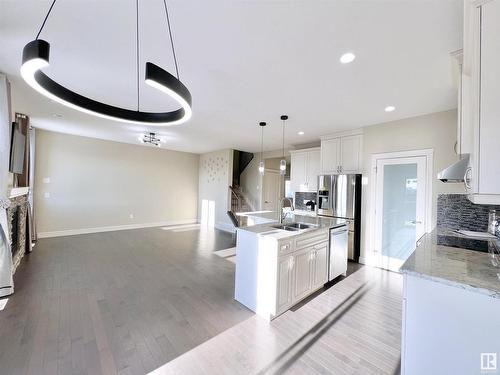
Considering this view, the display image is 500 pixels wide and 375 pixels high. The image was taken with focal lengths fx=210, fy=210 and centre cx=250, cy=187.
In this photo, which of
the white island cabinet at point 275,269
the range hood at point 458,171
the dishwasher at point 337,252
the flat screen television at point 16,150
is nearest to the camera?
the range hood at point 458,171

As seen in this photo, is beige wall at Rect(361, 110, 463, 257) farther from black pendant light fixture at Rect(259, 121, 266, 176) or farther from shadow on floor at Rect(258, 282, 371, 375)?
black pendant light fixture at Rect(259, 121, 266, 176)

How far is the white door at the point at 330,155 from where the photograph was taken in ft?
15.3

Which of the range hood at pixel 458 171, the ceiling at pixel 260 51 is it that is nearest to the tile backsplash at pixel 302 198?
the ceiling at pixel 260 51

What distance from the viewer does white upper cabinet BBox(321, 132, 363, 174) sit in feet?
14.2

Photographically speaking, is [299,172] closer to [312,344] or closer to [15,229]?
[312,344]

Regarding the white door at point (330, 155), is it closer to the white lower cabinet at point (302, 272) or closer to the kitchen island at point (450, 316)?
the white lower cabinet at point (302, 272)

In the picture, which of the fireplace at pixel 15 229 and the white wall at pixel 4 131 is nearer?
the white wall at pixel 4 131

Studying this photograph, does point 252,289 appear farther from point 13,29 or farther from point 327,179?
point 13,29

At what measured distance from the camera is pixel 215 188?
302 inches

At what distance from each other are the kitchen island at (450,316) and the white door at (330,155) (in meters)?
3.46

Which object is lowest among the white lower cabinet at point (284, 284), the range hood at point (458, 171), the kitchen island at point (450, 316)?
the white lower cabinet at point (284, 284)

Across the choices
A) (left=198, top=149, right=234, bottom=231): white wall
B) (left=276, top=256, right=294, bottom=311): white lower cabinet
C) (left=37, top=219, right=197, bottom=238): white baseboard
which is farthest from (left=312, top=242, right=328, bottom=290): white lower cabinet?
(left=37, top=219, right=197, bottom=238): white baseboard

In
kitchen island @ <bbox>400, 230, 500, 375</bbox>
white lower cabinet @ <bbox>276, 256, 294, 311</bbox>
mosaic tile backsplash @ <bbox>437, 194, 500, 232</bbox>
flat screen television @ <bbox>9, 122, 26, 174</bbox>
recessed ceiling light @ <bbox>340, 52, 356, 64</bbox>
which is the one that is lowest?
white lower cabinet @ <bbox>276, 256, 294, 311</bbox>

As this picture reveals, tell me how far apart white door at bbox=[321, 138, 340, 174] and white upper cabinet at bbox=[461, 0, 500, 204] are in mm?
3491
